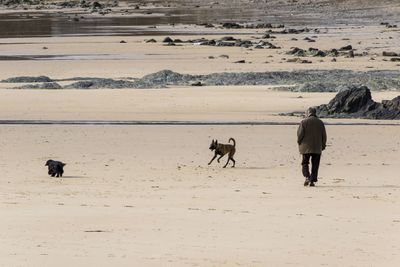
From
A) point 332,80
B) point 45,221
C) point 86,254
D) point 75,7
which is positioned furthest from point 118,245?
point 75,7

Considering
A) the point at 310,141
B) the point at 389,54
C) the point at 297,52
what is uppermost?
the point at 389,54

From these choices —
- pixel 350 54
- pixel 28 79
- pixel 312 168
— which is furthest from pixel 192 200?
pixel 350 54

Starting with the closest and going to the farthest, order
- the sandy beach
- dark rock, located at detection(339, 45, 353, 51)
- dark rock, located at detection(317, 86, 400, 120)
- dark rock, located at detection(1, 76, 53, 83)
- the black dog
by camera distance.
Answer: the sandy beach → the black dog → dark rock, located at detection(317, 86, 400, 120) → dark rock, located at detection(1, 76, 53, 83) → dark rock, located at detection(339, 45, 353, 51)

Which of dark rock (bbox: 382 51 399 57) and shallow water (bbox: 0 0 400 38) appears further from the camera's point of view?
shallow water (bbox: 0 0 400 38)

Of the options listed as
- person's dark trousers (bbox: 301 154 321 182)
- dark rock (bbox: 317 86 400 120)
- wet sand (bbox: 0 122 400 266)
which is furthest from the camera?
dark rock (bbox: 317 86 400 120)

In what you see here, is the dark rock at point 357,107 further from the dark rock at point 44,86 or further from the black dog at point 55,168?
the black dog at point 55,168

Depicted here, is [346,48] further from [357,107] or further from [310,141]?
[310,141]

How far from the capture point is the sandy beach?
1037 centimetres

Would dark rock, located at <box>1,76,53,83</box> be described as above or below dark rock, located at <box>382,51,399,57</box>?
below

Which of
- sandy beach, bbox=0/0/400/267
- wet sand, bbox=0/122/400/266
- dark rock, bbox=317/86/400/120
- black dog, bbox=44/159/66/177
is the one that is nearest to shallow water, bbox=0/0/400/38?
sandy beach, bbox=0/0/400/267

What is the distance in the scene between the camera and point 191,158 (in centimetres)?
1762

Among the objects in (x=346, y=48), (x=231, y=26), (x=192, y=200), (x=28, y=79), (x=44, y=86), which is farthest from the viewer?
(x=231, y=26)

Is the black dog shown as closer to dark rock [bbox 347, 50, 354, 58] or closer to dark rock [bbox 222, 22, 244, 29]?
dark rock [bbox 347, 50, 354, 58]

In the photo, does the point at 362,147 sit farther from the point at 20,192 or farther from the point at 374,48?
the point at 374,48
